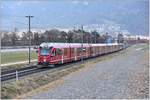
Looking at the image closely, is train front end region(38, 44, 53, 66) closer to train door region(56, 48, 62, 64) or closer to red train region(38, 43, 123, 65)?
red train region(38, 43, 123, 65)

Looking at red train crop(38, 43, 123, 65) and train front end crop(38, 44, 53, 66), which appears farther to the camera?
red train crop(38, 43, 123, 65)

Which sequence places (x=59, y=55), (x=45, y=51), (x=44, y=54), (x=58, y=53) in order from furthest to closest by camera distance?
(x=59, y=55), (x=58, y=53), (x=45, y=51), (x=44, y=54)

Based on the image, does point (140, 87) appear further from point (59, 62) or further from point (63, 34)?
point (63, 34)

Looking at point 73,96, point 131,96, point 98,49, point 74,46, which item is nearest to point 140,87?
point 131,96

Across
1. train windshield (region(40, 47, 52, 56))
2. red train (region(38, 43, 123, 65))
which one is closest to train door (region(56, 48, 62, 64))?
red train (region(38, 43, 123, 65))

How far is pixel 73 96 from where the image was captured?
21047mm

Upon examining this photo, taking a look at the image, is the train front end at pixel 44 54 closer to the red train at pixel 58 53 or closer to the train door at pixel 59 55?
the red train at pixel 58 53

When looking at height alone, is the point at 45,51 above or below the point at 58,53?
above

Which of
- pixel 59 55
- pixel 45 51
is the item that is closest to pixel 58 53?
pixel 59 55

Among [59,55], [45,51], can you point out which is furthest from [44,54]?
[59,55]

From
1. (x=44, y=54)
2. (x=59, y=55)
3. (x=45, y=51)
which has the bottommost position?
(x=59, y=55)

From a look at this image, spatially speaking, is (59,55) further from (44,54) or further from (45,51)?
(44,54)

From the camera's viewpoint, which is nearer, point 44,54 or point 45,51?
point 44,54

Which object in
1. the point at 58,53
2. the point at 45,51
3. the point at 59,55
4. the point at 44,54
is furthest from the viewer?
the point at 59,55
